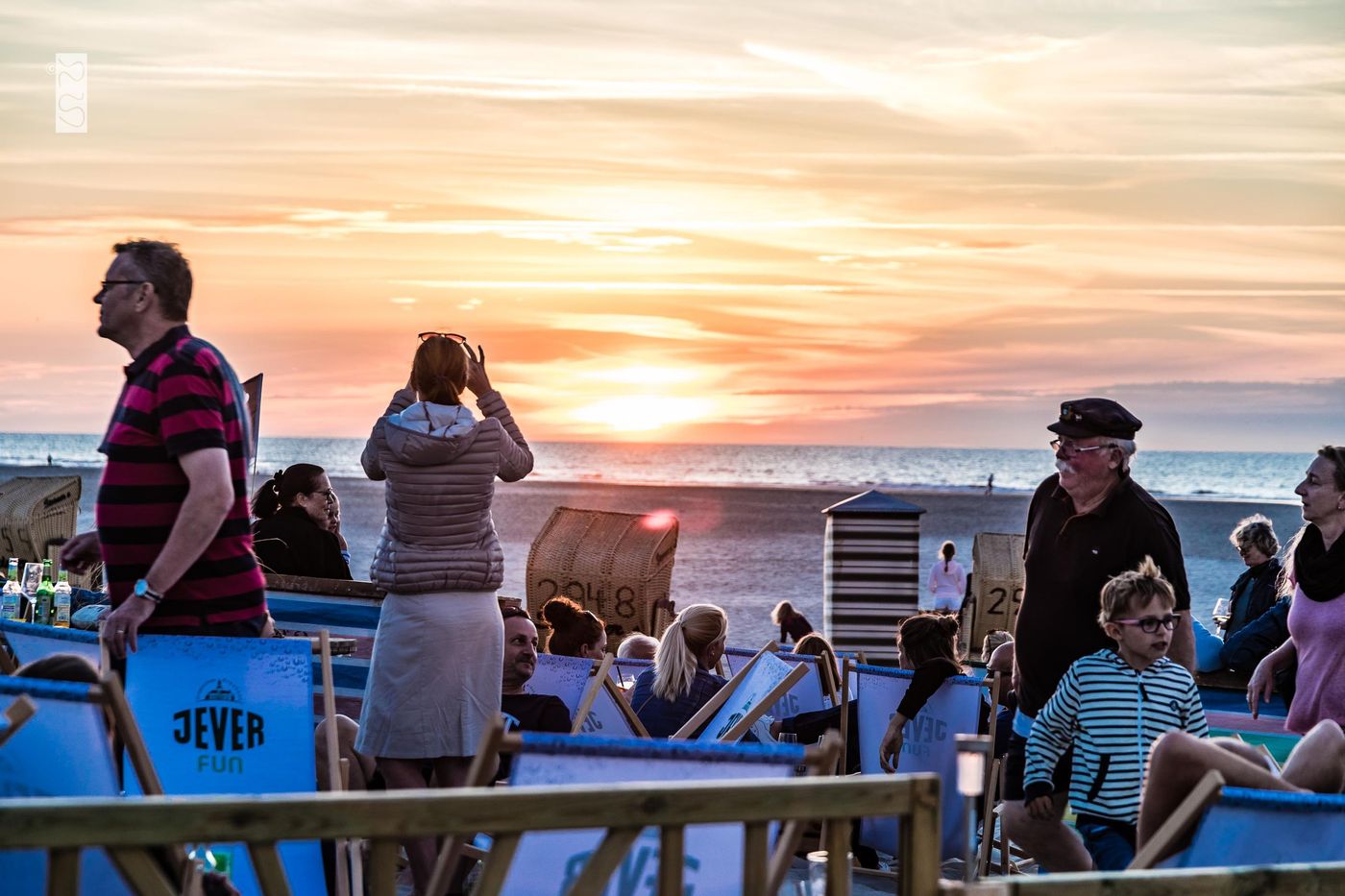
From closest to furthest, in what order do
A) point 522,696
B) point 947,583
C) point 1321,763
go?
1. point 1321,763
2. point 522,696
3. point 947,583

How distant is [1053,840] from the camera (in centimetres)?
439

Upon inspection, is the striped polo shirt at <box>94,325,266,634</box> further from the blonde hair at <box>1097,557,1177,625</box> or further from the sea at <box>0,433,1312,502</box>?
the sea at <box>0,433,1312,502</box>

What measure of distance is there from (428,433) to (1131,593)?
2032 mm

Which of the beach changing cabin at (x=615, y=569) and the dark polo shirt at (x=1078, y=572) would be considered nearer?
the dark polo shirt at (x=1078, y=572)

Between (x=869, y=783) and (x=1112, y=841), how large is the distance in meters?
1.80

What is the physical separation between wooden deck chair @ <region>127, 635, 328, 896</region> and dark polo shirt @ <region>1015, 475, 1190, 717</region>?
203 centimetres

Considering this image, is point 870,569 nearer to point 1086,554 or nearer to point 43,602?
point 43,602

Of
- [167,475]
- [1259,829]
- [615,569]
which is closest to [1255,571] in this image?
[615,569]

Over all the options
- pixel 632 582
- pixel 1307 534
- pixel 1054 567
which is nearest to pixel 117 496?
pixel 1054 567

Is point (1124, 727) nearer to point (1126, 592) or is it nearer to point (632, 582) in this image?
point (1126, 592)

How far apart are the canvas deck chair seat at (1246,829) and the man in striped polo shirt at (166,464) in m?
2.23

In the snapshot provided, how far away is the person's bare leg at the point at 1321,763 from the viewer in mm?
3803

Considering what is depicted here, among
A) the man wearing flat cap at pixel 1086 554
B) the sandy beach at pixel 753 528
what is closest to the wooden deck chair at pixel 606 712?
the man wearing flat cap at pixel 1086 554

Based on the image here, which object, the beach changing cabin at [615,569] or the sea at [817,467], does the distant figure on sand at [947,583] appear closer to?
the beach changing cabin at [615,569]
